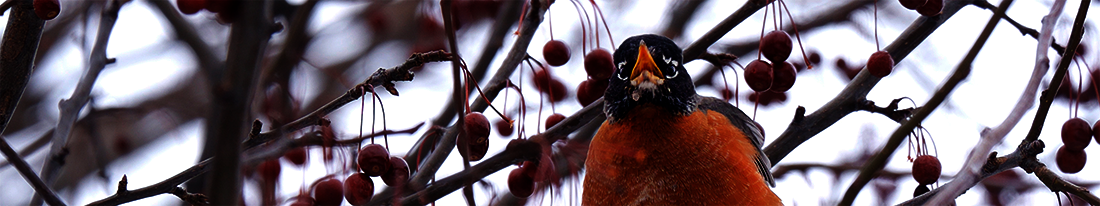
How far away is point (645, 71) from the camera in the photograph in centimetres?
246

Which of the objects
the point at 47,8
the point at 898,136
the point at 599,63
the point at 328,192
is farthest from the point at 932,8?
the point at 47,8

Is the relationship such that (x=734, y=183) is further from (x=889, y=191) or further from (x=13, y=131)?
(x=13, y=131)

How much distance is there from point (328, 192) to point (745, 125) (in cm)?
155

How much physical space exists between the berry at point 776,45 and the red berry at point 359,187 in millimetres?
1261

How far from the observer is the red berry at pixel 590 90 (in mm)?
2783

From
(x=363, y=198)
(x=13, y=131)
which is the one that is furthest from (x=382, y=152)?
(x=13, y=131)

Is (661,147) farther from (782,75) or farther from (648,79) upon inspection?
(782,75)

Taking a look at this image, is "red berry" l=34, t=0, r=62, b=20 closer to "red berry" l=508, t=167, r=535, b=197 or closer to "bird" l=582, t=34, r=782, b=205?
"red berry" l=508, t=167, r=535, b=197

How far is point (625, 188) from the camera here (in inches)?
97.9

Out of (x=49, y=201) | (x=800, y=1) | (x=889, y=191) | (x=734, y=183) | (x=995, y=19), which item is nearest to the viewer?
(x=995, y=19)

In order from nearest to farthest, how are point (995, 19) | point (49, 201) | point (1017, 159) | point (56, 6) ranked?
1. point (995, 19)
2. point (49, 201)
3. point (56, 6)
4. point (1017, 159)

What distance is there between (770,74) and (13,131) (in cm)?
403

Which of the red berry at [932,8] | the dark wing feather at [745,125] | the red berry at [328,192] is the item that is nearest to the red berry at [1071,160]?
the red berry at [932,8]

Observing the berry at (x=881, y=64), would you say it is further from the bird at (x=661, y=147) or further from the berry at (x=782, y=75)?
the bird at (x=661, y=147)
